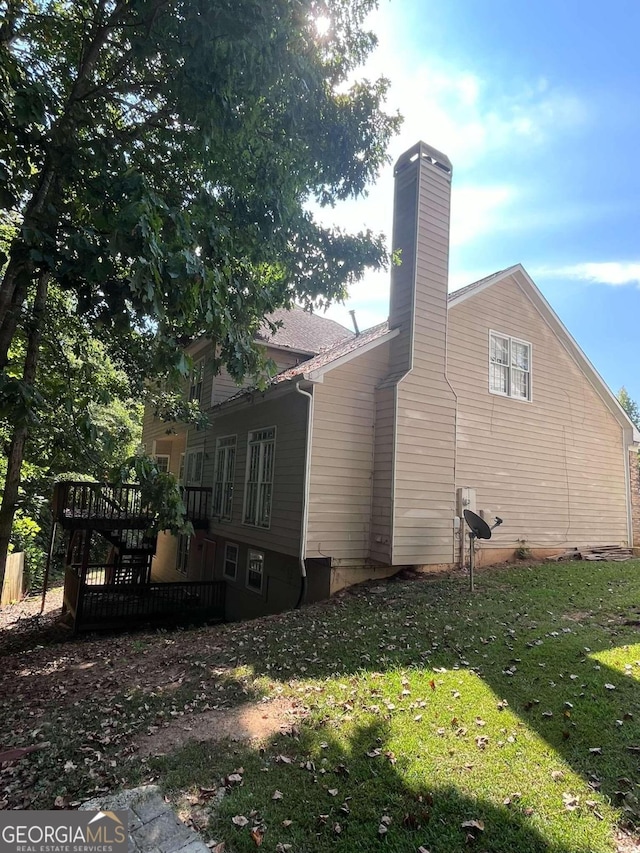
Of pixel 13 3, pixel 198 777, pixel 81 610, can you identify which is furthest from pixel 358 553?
pixel 13 3

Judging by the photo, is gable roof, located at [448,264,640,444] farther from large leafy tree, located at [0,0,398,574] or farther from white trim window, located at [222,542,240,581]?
white trim window, located at [222,542,240,581]

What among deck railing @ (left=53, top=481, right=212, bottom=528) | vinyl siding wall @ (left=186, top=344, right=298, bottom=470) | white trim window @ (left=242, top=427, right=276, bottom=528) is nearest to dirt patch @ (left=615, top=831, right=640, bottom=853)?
white trim window @ (left=242, top=427, right=276, bottom=528)

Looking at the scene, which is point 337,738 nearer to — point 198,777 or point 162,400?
point 198,777

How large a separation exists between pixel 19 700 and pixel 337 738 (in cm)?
416

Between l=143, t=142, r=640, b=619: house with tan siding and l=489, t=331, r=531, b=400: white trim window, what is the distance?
43 millimetres

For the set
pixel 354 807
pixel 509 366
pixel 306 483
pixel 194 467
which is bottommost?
pixel 354 807

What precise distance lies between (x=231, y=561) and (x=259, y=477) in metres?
3.31

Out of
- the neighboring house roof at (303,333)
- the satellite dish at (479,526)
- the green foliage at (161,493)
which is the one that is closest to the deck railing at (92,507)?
the green foliage at (161,493)

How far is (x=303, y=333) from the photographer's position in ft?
48.6

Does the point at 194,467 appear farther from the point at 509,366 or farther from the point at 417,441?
the point at 509,366

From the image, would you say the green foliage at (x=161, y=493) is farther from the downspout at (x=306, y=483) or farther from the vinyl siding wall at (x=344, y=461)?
the vinyl siding wall at (x=344, y=461)

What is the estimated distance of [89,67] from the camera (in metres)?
5.97

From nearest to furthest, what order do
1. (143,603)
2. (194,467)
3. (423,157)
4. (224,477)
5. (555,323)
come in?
1. (423,157)
2. (143,603)
3. (555,323)
4. (224,477)
5. (194,467)

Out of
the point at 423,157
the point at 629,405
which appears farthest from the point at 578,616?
the point at 629,405
